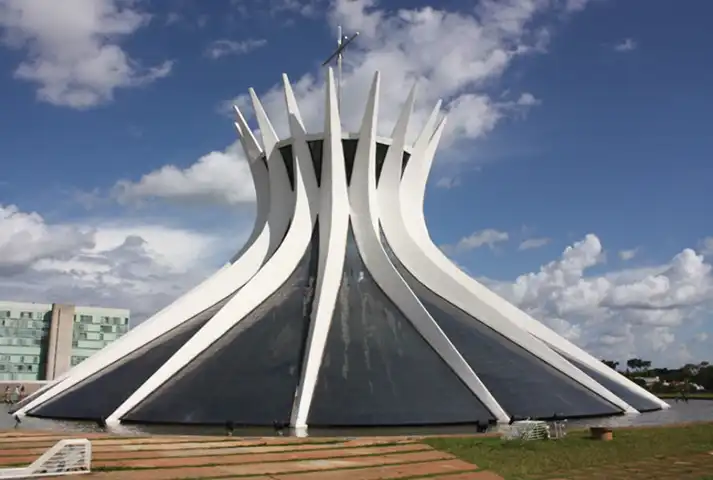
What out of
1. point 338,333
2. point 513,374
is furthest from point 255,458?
point 513,374

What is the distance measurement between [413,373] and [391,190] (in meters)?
9.08

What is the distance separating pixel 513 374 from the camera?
1825cm

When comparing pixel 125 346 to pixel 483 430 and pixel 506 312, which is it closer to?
pixel 483 430

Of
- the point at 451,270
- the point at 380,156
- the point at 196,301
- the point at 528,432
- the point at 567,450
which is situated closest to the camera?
the point at 567,450

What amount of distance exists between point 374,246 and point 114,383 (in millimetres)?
9471

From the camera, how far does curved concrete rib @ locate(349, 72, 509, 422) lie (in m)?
17.8

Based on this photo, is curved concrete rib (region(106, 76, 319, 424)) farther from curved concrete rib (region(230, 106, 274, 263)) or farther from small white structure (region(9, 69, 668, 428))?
curved concrete rib (region(230, 106, 274, 263))

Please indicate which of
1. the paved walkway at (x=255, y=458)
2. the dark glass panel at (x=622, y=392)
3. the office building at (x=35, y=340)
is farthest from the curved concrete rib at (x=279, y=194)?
Answer: the office building at (x=35, y=340)

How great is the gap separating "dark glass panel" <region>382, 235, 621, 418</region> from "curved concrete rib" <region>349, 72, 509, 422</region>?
3.39 ft

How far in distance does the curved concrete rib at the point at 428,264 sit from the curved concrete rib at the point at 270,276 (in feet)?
9.20

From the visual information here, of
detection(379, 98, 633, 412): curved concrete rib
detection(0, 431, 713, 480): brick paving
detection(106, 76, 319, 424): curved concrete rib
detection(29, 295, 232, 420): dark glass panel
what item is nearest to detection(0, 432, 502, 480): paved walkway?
detection(0, 431, 713, 480): brick paving

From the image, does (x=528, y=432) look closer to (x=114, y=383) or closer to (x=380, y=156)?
(x=114, y=383)

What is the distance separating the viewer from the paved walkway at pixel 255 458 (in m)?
8.74

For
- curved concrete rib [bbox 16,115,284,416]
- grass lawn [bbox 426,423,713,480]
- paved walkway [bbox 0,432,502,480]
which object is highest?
curved concrete rib [bbox 16,115,284,416]
